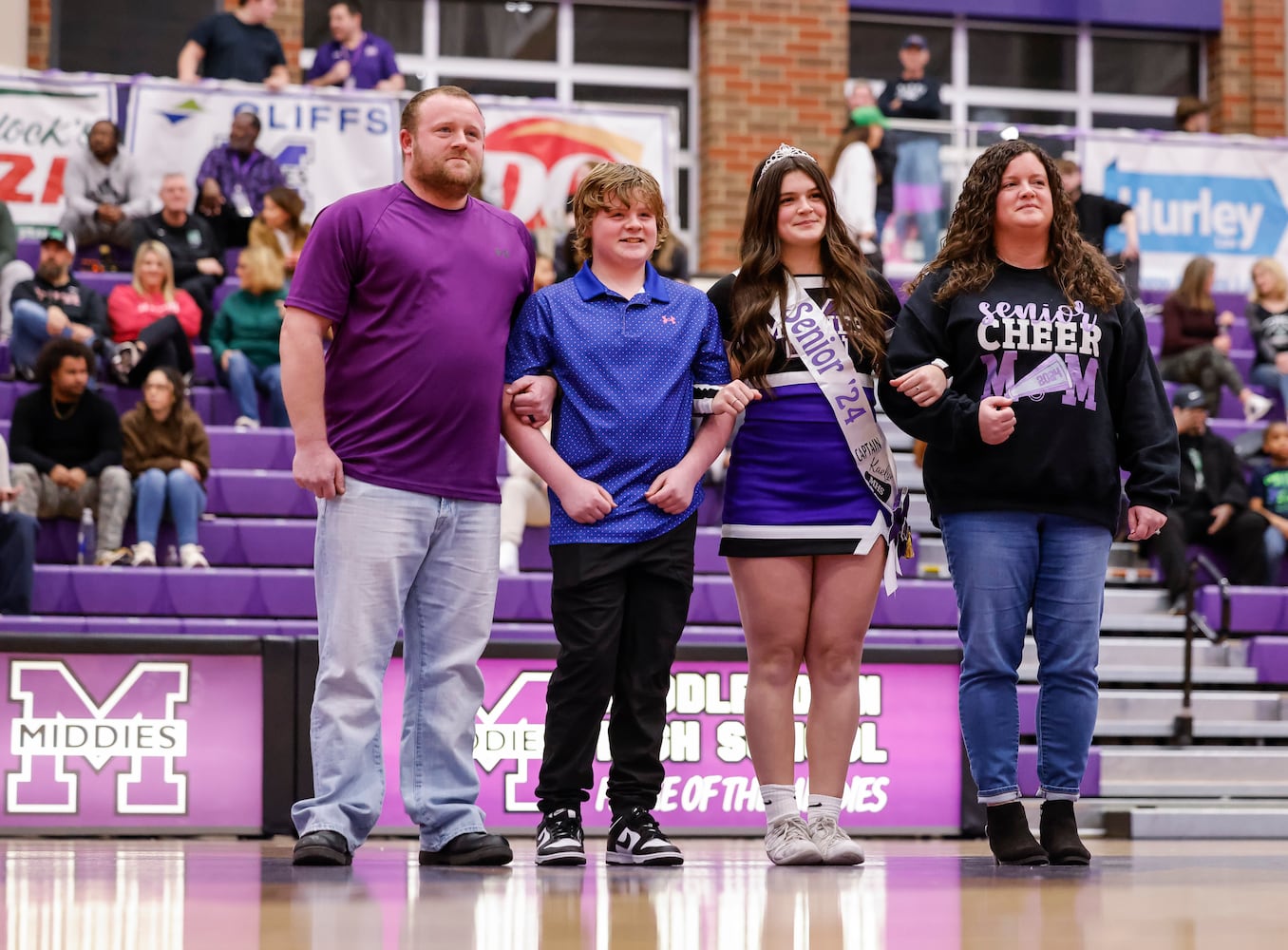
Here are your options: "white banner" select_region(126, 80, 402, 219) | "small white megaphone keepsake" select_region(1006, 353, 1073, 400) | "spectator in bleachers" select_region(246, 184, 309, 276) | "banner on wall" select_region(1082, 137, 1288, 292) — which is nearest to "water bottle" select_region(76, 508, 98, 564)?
"spectator in bleachers" select_region(246, 184, 309, 276)

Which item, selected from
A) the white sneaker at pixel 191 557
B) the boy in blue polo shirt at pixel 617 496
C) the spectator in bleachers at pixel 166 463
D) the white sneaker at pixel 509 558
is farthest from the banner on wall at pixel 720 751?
the spectator in bleachers at pixel 166 463

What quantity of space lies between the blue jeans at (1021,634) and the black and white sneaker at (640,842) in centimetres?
81

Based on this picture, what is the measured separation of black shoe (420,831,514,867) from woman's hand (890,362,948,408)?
148 centimetres

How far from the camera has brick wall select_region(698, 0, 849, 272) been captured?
49.8ft

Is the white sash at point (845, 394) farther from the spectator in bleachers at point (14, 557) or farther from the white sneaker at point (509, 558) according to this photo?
the spectator in bleachers at point (14, 557)

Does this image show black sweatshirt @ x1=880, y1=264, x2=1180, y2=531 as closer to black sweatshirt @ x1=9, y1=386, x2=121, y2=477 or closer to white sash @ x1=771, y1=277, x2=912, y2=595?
white sash @ x1=771, y1=277, x2=912, y2=595

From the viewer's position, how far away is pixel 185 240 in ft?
38.1

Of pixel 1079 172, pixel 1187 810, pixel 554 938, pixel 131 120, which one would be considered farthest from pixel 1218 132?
pixel 554 938

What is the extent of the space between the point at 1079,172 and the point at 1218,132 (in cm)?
393

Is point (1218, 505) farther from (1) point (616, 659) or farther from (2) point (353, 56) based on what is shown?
(2) point (353, 56)

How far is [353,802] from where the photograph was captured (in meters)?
4.32

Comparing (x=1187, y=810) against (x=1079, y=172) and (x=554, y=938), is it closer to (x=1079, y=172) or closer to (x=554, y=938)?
(x=554, y=938)

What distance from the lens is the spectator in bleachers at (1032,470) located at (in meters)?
4.52

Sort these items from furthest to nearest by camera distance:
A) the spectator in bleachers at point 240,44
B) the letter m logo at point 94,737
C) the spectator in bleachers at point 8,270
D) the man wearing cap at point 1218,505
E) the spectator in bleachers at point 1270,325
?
the spectator in bleachers at point 240,44 < the spectator in bleachers at point 1270,325 < the spectator in bleachers at point 8,270 < the man wearing cap at point 1218,505 < the letter m logo at point 94,737
